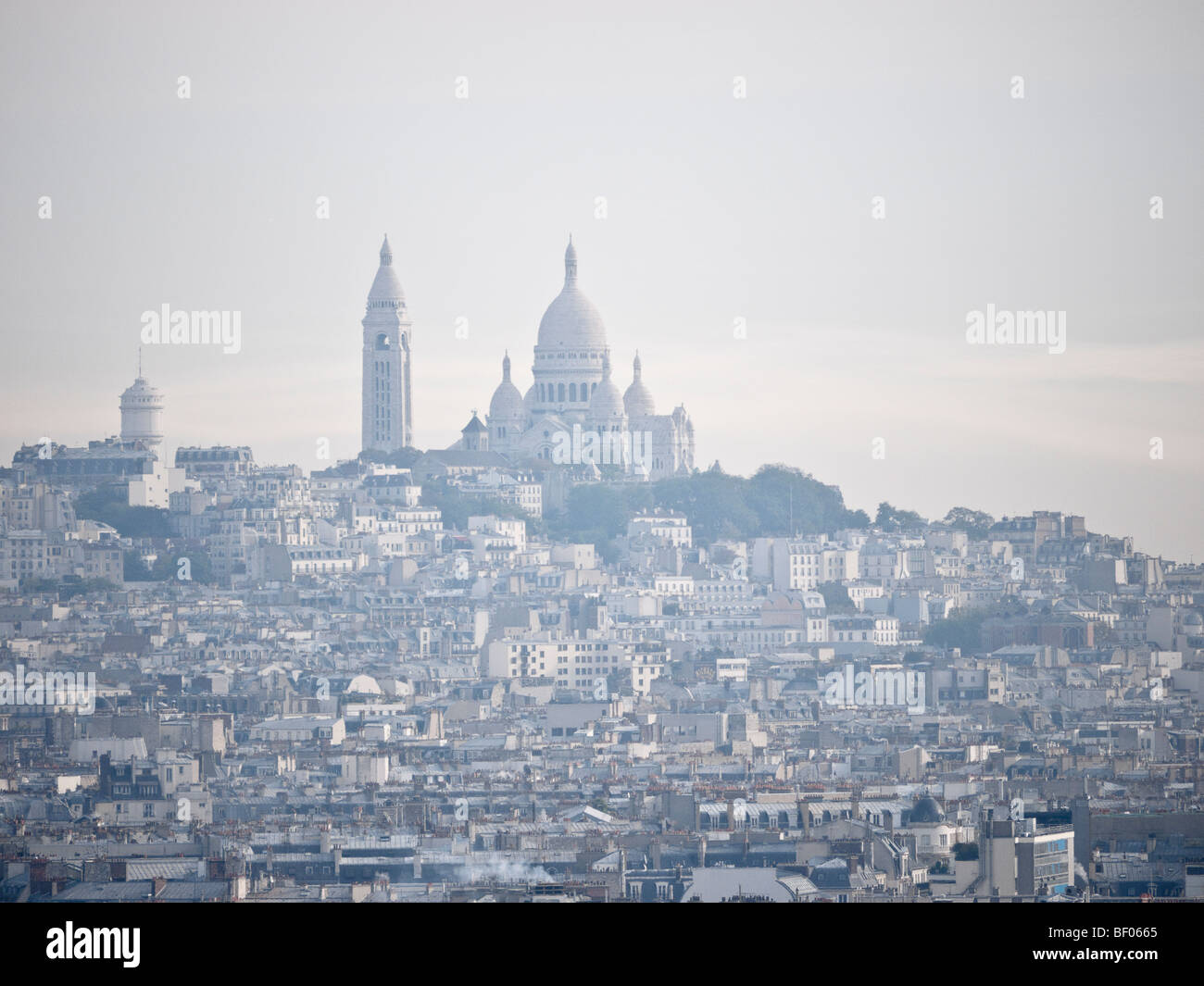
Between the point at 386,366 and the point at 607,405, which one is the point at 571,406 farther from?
the point at 386,366

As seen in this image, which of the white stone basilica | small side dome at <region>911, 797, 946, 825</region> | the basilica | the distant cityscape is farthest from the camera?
the white stone basilica

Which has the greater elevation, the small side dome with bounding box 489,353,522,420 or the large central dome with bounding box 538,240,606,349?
the large central dome with bounding box 538,240,606,349

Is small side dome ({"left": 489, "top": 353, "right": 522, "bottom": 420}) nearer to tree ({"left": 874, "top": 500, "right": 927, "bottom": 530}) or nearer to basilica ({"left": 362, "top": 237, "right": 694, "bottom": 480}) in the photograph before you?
basilica ({"left": 362, "top": 237, "right": 694, "bottom": 480})

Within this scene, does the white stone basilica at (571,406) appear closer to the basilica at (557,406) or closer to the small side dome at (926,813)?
the basilica at (557,406)

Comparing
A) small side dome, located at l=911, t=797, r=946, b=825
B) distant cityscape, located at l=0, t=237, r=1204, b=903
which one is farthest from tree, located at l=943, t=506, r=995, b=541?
small side dome, located at l=911, t=797, r=946, b=825

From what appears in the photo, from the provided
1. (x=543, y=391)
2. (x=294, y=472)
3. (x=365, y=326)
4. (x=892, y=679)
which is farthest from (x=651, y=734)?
(x=543, y=391)

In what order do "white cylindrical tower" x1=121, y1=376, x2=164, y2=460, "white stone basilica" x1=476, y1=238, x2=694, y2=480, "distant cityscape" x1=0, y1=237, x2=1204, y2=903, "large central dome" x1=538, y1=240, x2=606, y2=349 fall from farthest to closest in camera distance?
"large central dome" x1=538, y1=240, x2=606, y2=349 < "white stone basilica" x1=476, y1=238, x2=694, y2=480 < "white cylindrical tower" x1=121, y1=376, x2=164, y2=460 < "distant cityscape" x1=0, y1=237, x2=1204, y2=903

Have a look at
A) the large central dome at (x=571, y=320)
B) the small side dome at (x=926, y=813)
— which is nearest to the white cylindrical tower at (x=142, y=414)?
the large central dome at (x=571, y=320)
